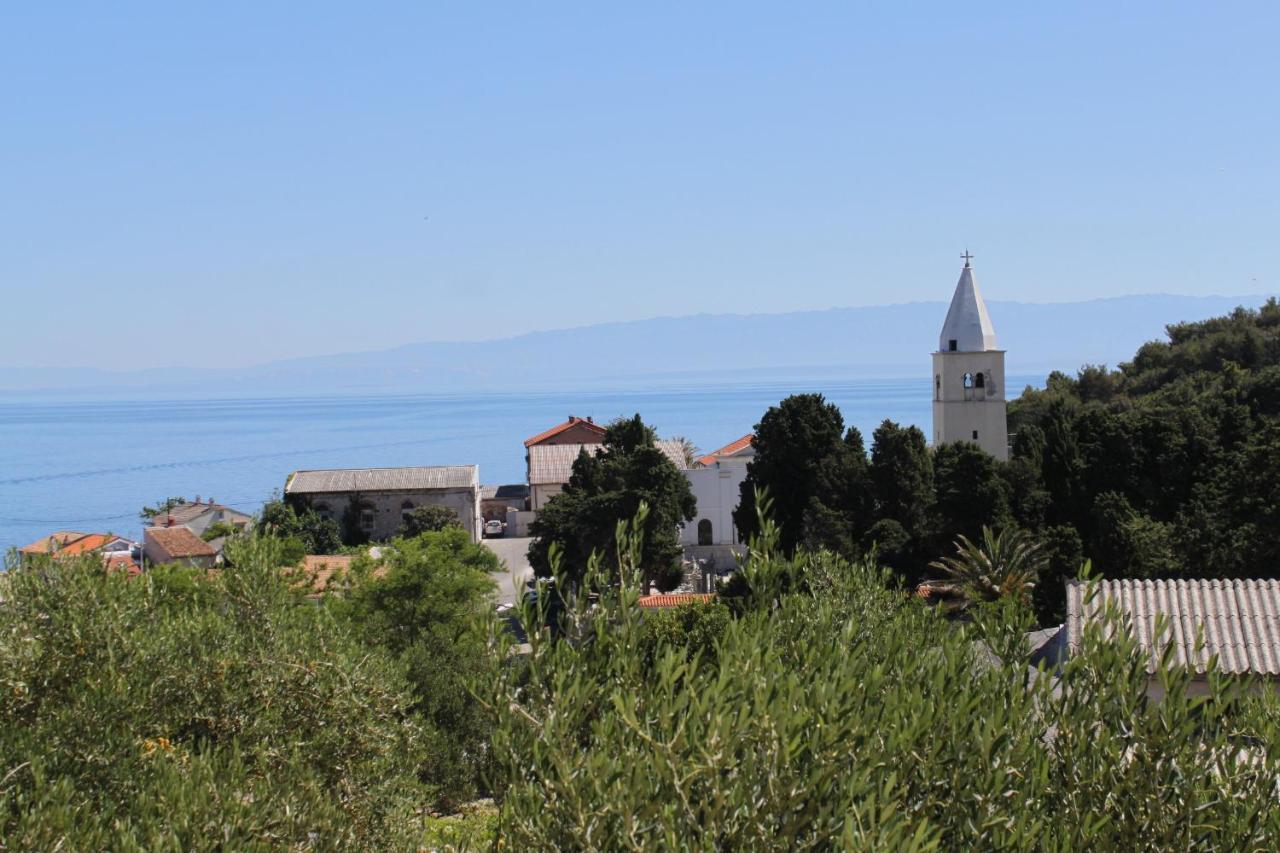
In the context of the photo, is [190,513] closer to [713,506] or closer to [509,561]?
[509,561]

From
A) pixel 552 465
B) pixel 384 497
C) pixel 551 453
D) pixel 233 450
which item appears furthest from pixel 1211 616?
pixel 233 450

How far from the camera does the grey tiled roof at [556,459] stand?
5116 centimetres

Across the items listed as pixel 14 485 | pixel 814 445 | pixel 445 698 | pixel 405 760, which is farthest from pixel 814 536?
pixel 14 485

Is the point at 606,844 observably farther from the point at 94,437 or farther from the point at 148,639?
the point at 94,437

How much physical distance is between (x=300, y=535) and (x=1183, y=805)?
4363cm

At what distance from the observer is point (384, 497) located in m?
49.8

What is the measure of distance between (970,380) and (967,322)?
1841 mm

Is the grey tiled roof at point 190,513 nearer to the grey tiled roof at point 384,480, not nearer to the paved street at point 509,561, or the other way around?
the grey tiled roof at point 384,480

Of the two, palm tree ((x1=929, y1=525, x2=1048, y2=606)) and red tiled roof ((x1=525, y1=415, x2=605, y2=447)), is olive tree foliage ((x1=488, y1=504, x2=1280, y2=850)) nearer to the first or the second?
palm tree ((x1=929, y1=525, x2=1048, y2=606))

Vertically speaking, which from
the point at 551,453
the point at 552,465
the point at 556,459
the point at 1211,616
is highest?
the point at 1211,616

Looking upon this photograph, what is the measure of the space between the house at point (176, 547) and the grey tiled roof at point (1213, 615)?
104 feet

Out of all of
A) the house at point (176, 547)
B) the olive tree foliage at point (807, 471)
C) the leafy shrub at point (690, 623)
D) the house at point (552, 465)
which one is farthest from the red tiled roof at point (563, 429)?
the leafy shrub at point (690, 623)

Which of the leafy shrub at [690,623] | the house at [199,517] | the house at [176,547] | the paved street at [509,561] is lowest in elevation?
the paved street at [509,561]

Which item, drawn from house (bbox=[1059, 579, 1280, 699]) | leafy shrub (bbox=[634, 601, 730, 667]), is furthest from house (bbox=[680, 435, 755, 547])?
house (bbox=[1059, 579, 1280, 699])
